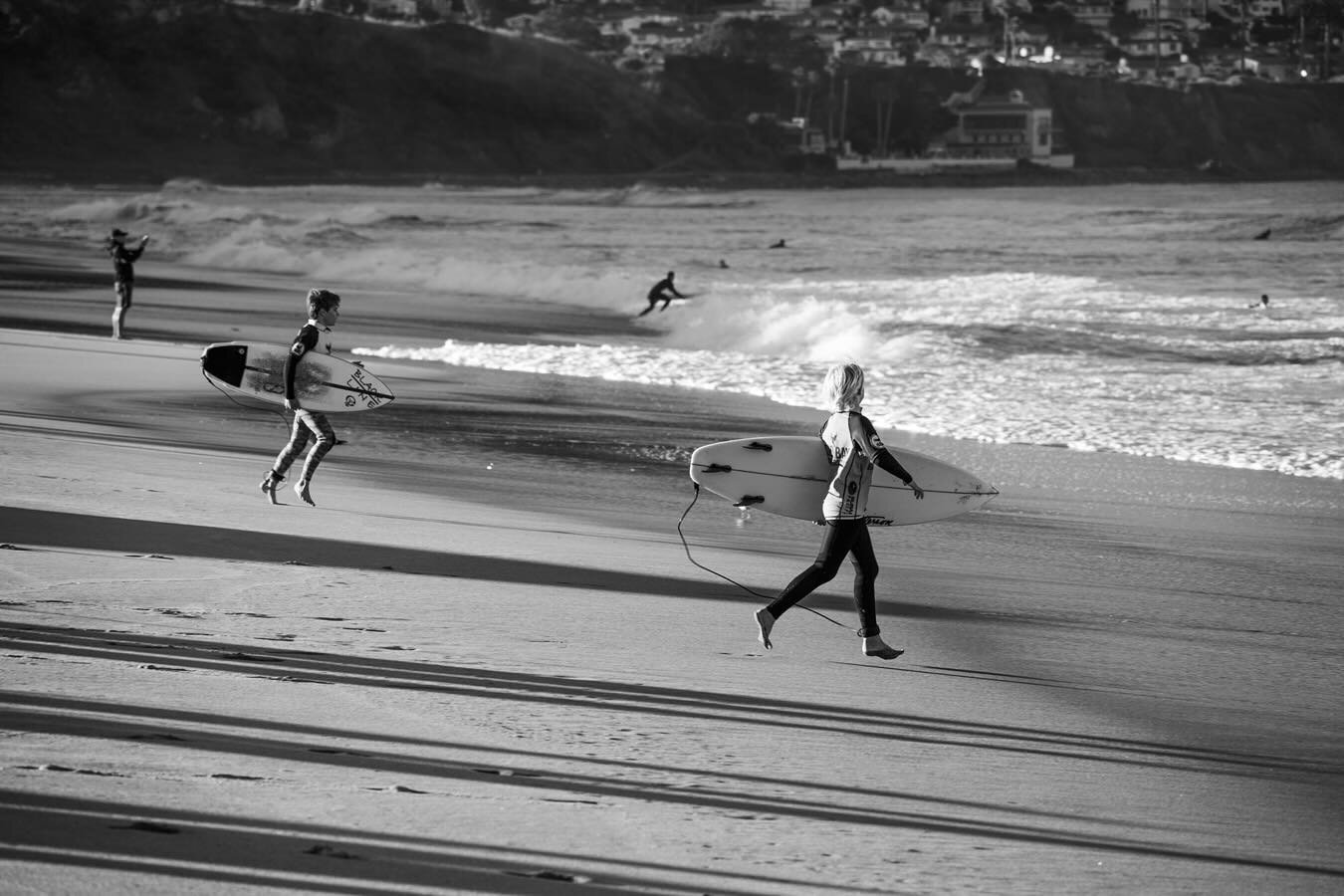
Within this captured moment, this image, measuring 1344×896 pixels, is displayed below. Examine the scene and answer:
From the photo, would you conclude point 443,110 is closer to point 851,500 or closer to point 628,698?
point 851,500

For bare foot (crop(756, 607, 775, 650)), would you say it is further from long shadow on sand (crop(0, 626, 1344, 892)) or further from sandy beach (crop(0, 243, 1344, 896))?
long shadow on sand (crop(0, 626, 1344, 892))

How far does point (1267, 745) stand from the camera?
580 centimetres

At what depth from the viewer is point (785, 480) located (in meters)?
8.09

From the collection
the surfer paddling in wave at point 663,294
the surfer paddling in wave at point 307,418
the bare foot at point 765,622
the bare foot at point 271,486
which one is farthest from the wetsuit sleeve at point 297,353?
the surfer paddling in wave at point 663,294

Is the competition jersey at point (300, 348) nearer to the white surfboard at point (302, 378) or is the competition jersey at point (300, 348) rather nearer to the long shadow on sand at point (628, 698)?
the white surfboard at point (302, 378)

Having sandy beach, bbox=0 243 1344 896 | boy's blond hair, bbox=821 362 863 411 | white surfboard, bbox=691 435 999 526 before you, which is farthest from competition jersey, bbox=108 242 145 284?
boy's blond hair, bbox=821 362 863 411

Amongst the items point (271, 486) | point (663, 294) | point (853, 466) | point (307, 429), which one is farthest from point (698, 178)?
point (853, 466)

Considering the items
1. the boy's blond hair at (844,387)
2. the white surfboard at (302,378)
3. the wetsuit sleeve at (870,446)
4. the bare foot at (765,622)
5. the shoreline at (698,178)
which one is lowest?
the shoreline at (698,178)

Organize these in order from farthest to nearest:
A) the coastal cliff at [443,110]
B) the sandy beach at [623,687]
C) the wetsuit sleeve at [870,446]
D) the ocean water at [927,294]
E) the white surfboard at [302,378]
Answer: the coastal cliff at [443,110]
the ocean water at [927,294]
the white surfboard at [302,378]
the wetsuit sleeve at [870,446]
the sandy beach at [623,687]

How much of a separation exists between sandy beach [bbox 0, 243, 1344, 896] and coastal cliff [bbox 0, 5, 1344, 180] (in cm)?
10588

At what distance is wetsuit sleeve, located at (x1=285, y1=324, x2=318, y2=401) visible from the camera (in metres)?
9.80

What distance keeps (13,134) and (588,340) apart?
108299 mm

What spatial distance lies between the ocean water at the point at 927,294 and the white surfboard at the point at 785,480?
6082 mm

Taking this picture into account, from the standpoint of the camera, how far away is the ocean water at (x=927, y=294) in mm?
17453
